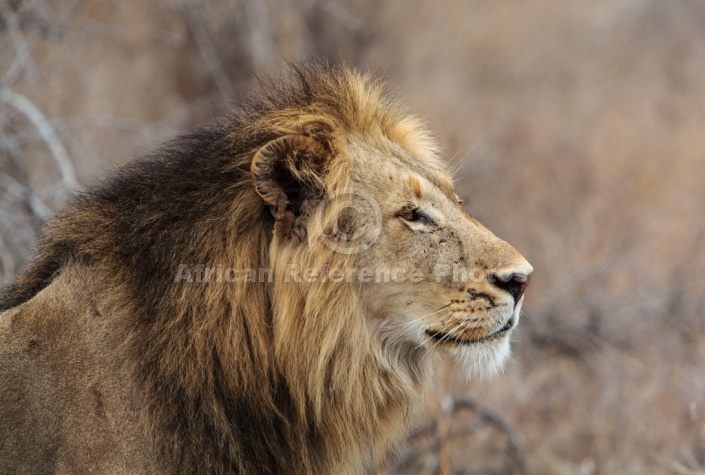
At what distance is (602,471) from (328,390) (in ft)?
13.9

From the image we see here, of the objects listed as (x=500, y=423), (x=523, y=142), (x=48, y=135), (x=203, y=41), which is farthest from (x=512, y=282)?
(x=523, y=142)

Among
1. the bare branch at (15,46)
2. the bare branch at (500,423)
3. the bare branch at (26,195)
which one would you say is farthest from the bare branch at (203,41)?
the bare branch at (500,423)

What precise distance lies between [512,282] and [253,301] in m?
1.05

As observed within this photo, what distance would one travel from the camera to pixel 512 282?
3375 mm

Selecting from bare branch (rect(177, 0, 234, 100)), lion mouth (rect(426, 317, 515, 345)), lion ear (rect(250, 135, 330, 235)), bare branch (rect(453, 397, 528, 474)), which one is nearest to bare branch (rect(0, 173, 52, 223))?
lion ear (rect(250, 135, 330, 235))

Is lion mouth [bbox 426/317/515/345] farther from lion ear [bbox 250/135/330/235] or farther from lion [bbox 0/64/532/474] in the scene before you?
lion ear [bbox 250/135/330/235]

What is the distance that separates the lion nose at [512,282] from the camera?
335 centimetres

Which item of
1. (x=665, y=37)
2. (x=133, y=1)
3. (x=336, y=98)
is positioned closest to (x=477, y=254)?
(x=336, y=98)

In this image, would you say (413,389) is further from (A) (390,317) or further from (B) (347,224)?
(B) (347,224)

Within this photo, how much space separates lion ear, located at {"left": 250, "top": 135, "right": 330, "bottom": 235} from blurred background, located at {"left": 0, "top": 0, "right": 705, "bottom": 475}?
43.3 inches

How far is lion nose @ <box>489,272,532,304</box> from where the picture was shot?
3.35 meters

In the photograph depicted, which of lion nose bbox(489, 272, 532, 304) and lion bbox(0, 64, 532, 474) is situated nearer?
lion bbox(0, 64, 532, 474)

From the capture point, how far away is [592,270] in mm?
8227

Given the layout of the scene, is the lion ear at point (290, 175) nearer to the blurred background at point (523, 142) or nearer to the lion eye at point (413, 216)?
the lion eye at point (413, 216)
